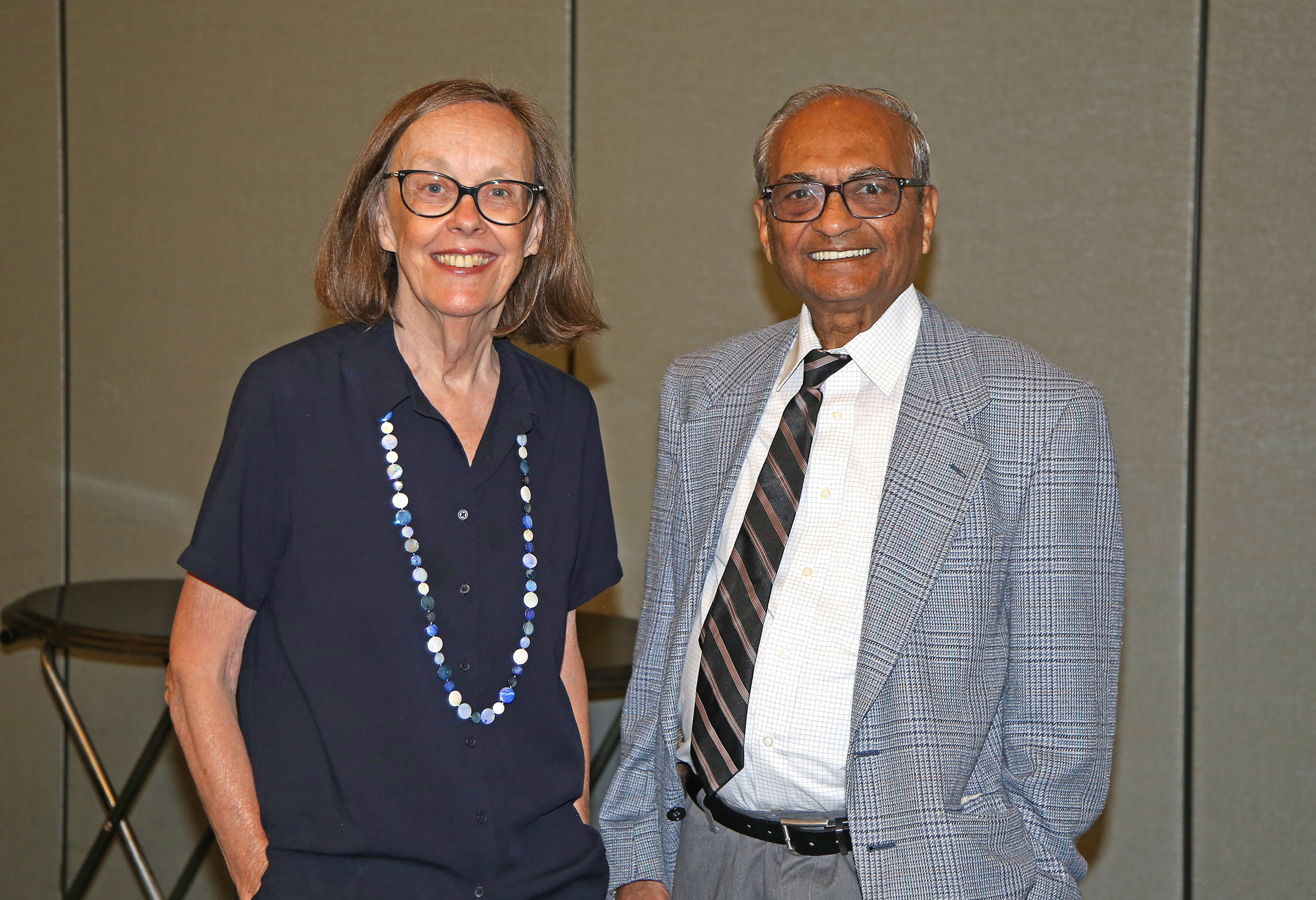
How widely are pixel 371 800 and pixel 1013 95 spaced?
2.37 meters

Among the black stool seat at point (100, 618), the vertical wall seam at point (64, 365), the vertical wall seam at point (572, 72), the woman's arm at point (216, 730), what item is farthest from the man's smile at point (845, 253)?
the vertical wall seam at point (64, 365)

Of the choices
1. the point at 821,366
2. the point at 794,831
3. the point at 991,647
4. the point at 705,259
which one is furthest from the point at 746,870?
the point at 705,259

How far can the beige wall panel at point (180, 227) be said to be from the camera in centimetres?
347

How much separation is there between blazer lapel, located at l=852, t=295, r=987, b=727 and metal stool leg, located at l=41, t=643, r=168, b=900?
6.81 ft

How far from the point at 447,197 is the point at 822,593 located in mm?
806

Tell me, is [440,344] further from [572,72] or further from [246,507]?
[572,72]

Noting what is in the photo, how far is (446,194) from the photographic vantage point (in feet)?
5.42

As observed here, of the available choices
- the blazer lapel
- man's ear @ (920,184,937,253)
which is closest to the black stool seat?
the blazer lapel

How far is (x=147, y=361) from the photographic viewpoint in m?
3.65

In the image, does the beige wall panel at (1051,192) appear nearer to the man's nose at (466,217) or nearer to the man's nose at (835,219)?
the man's nose at (835,219)

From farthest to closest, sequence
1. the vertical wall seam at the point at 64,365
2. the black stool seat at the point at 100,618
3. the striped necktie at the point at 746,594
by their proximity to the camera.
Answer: the vertical wall seam at the point at 64,365, the black stool seat at the point at 100,618, the striped necktie at the point at 746,594

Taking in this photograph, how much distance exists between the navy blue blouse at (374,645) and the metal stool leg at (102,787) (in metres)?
1.62

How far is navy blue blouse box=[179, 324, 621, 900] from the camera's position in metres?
Result: 1.50

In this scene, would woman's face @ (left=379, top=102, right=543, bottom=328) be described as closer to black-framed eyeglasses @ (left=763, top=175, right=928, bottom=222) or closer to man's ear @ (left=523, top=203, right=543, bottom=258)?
man's ear @ (left=523, top=203, right=543, bottom=258)
